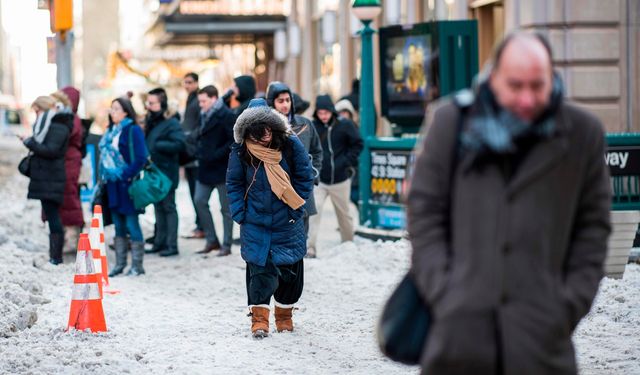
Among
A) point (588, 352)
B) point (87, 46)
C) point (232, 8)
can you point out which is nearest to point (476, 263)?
point (588, 352)

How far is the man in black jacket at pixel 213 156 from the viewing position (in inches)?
546

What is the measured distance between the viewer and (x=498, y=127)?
4.08m

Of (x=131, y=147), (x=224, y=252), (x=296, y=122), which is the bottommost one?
(x=224, y=252)

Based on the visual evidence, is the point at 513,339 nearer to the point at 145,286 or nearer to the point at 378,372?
the point at 378,372

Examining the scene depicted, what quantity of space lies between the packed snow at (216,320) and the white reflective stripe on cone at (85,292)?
0.26 metres

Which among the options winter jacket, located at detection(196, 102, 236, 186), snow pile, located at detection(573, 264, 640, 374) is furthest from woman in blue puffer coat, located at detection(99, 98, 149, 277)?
snow pile, located at detection(573, 264, 640, 374)

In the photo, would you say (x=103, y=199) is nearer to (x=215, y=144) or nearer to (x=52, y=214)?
(x=52, y=214)

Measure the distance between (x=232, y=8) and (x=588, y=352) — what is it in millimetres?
29974

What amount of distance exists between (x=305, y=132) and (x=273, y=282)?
119 inches

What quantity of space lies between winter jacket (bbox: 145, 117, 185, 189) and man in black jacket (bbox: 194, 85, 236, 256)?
222mm

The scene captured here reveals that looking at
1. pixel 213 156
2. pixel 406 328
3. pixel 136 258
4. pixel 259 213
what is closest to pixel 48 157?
pixel 136 258

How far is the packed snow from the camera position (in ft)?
26.5

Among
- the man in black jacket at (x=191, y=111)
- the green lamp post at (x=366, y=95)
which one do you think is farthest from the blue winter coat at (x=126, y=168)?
the green lamp post at (x=366, y=95)

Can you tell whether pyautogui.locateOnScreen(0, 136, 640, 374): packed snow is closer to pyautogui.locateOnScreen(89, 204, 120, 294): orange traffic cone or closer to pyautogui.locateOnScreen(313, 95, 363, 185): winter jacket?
pyautogui.locateOnScreen(89, 204, 120, 294): orange traffic cone
